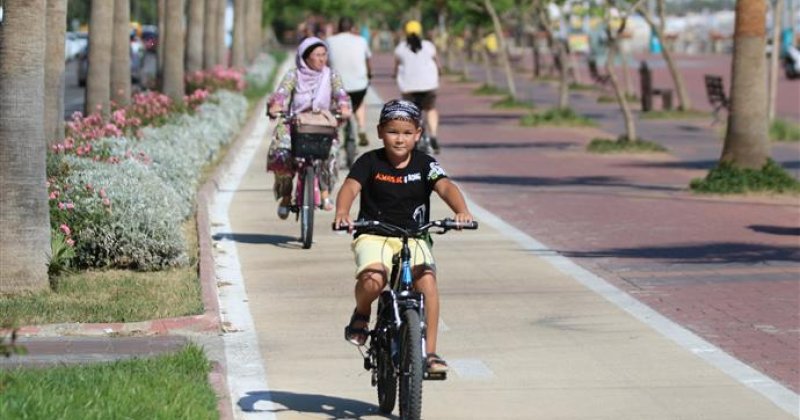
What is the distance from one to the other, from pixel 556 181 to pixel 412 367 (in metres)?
14.2

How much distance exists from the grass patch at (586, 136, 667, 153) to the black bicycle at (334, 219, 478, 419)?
18.4 metres

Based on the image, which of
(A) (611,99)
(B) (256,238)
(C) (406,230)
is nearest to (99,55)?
(B) (256,238)

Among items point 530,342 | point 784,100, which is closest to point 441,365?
point 530,342

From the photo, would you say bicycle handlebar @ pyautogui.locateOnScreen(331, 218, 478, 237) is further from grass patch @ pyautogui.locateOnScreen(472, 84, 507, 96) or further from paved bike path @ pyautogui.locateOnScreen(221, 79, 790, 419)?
grass patch @ pyautogui.locateOnScreen(472, 84, 507, 96)

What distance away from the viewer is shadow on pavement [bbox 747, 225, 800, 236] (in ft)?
52.6

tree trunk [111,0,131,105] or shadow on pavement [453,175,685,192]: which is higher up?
tree trunk [111,0,131,105]

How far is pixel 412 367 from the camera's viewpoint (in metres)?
7.81

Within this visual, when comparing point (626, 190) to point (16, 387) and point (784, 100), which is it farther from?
point (784, 100)

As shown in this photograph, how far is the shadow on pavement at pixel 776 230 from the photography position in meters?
16.0

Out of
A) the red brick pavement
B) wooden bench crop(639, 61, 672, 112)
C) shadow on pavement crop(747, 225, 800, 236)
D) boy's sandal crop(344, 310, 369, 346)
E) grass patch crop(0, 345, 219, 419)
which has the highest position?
wooden bench crop(639, 61, 672, 112)

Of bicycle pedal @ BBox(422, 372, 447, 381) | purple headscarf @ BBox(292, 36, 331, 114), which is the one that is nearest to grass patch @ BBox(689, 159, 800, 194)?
purple headscarf @ BBox(292, 36, 331, 114)

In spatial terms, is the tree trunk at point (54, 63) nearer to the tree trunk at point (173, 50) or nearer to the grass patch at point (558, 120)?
the tree trunk at point (173, 50)

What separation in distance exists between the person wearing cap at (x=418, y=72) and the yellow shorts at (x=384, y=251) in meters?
16.1

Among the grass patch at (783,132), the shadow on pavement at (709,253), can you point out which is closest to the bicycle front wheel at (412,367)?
the shadow on pavement at (709,253)
